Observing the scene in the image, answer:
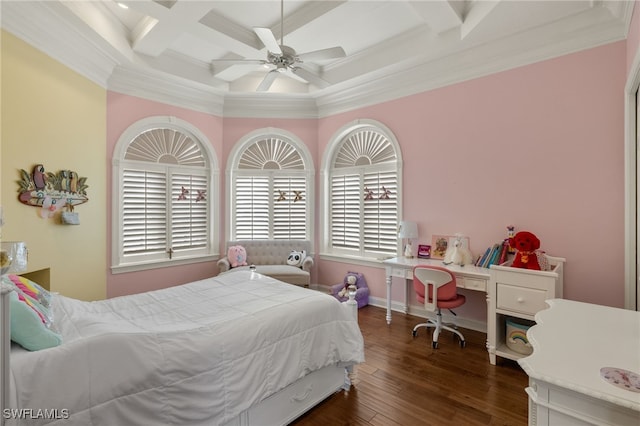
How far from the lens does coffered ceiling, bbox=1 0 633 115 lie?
9.79 feet

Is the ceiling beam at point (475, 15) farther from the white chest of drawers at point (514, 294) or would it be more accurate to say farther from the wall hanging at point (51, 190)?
the wall hanging at point (51, 190)

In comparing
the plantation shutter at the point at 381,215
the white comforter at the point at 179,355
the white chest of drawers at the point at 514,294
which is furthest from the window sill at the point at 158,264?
the white chest of drawers at the point at 514,294

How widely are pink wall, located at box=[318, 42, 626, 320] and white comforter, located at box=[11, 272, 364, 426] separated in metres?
2.32

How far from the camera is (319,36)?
3916 millimetres

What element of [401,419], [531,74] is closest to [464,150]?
[531,74]

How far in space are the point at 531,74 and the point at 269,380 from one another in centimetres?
400

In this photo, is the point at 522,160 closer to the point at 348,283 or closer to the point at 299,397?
the point at 348,283

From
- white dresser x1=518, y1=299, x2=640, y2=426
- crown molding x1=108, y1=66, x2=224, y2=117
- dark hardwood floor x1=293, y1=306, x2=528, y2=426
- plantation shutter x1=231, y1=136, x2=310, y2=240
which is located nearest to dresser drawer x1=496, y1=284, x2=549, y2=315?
dark hardwood floor x1=293, y1=306, x2=528, y2=426

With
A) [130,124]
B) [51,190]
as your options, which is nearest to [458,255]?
[51,190]

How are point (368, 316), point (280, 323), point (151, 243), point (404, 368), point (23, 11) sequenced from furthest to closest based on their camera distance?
point (151, 243), point (368, 316), point (404, 368), point (23, 11), point (280, 323)

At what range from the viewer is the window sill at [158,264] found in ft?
13.8

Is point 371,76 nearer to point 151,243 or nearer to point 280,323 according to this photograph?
point 280,323

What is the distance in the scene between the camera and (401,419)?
2240mm

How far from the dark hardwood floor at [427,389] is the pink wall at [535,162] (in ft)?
2.99
